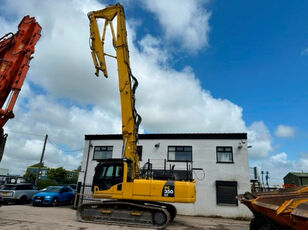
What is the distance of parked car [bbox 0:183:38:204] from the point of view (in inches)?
608

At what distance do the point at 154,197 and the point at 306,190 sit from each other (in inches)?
222

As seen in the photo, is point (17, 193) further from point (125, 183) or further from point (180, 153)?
point (180, 153)

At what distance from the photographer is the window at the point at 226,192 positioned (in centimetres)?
1451

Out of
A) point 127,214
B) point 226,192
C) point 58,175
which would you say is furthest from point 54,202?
point 58,175

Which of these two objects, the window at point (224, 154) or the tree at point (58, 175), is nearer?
the window at point (224, 154)

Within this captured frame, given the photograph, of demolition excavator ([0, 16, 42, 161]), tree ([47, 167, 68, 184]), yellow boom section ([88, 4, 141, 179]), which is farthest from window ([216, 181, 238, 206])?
tree ([47, 167, 68, 184])

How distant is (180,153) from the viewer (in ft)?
53.6

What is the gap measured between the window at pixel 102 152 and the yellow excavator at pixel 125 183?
24.9 feet

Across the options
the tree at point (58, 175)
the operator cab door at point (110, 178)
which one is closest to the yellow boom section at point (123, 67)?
the operator cab door at point (110, 178)

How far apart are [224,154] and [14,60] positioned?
13.7 meters

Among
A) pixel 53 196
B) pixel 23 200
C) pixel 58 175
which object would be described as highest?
pixel 58 175

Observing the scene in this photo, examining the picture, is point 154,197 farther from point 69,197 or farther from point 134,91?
point 69,197

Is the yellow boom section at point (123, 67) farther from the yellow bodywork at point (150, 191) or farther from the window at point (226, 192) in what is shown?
the window at point (226, 192)

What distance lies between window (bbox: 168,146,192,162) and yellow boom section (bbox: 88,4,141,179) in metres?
6.39
